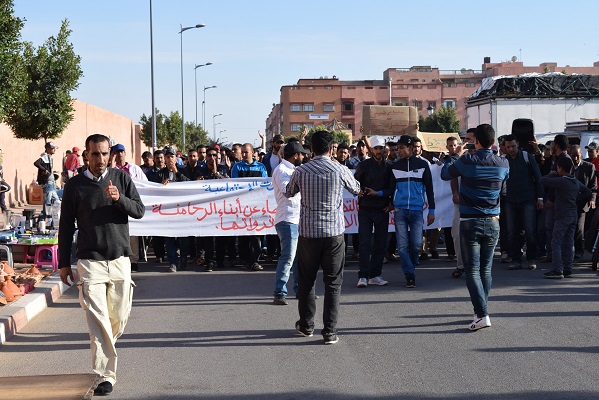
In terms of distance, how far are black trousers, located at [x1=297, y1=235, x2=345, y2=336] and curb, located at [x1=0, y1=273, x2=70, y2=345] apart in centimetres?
293

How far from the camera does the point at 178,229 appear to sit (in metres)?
14.1

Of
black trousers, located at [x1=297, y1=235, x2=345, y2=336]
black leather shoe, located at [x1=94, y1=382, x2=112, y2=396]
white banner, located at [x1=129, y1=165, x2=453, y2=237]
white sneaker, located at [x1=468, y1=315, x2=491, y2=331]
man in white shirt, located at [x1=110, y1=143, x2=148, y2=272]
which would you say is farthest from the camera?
white banner, located at [x1=129, y1=165, x2=453, y2=237]

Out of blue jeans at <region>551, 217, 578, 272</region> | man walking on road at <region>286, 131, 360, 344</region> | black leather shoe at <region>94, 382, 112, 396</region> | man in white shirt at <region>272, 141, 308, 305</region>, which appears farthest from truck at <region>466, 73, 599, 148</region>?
black leather shoe at <region>94, 382, 112, 396</region>

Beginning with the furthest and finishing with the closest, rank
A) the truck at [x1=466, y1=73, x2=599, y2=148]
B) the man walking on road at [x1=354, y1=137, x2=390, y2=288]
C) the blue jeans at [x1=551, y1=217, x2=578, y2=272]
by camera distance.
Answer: the truck at [x1=466, y1=73, x2=599, y2=148], the blue jeans at [x1=551, y1=217, x2=578, y2=272], the man walking on road at [x1=354, y1=137, x2=390, y2=288]

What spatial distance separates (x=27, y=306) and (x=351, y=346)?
3920 mm

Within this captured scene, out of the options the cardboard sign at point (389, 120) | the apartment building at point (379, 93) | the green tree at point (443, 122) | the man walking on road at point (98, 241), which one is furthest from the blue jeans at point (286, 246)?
the apartment building at point (379, 93)

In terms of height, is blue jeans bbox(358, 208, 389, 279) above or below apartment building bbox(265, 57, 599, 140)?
below

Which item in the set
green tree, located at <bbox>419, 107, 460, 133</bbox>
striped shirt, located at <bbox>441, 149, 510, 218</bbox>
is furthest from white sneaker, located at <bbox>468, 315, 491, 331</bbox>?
green tree, located at <bbox>419, 107, 460, 133</bbox>

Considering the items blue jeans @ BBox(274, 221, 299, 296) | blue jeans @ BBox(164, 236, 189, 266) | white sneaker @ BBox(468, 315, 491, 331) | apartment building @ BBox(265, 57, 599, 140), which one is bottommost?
white sneaker @ BBox(468, 315, 491, 331)

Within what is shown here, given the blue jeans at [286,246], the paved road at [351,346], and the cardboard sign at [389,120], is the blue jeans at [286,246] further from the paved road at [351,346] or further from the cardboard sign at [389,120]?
the cardboard sign at [389,120]

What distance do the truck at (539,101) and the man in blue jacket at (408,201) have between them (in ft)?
46.8

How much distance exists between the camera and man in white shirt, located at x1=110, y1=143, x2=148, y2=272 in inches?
512

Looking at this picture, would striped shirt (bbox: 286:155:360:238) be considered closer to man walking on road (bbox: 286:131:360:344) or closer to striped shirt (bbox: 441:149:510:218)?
man walking on road (bbox: 286:131:360:344)

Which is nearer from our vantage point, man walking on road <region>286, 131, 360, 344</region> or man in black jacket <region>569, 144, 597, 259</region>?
man walking on road <region>286, 131, 360, 344</region>
